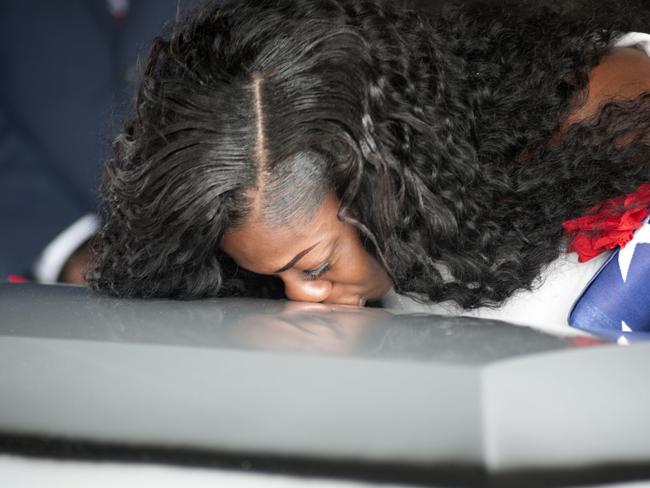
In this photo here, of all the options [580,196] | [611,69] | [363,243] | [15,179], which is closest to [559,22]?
[611,69]

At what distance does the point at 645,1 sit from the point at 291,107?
0.74 meters

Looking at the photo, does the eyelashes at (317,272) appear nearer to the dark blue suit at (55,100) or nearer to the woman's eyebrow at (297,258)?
the woman's eyebrow at (297,258)

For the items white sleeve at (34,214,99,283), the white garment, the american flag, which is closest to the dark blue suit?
white sleeve at (34,214,99,283)

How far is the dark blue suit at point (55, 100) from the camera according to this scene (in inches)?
68.3

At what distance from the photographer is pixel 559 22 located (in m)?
1.29

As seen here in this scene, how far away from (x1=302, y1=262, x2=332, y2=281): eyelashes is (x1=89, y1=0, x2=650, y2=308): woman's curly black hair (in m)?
0.06

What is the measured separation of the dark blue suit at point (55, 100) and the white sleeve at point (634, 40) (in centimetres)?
93

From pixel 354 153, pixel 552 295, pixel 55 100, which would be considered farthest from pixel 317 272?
pixel 55 100

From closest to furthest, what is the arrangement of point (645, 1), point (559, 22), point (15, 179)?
1. point (559, 22)
2. point (645, 1)
3. point (15, 179)

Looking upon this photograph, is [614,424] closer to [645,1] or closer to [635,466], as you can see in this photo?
[635,466]

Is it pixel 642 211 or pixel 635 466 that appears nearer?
pixel 635 466

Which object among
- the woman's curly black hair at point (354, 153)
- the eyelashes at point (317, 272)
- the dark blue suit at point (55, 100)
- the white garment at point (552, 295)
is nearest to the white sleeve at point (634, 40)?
the woman's curly black hair at point (354, 153)

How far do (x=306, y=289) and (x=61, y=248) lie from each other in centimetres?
82

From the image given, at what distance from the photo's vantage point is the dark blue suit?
1.73m
